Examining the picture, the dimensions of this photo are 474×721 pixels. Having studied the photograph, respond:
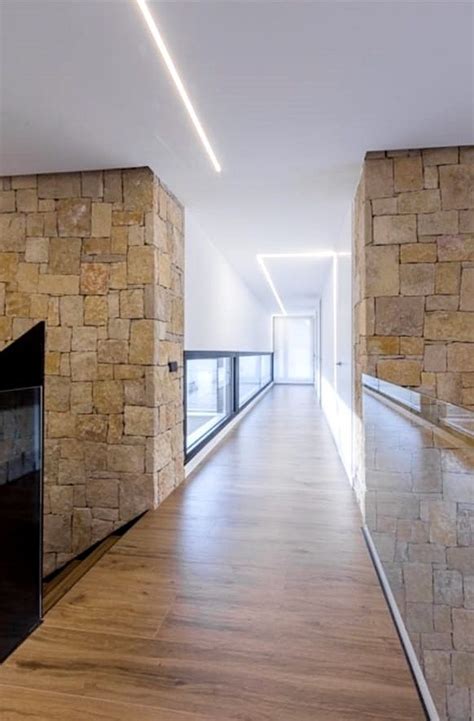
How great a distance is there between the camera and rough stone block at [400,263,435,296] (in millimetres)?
2998

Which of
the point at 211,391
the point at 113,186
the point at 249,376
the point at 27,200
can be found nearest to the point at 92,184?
the point at 113,186

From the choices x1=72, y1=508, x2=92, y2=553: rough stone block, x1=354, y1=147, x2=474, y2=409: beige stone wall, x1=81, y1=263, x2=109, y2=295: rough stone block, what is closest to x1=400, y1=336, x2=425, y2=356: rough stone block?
x1=354, y1=147, x2=474, y2=409: beige stone wall

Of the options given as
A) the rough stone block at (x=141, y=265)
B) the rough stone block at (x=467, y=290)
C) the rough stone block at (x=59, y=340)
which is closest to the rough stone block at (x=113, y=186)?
the rough stone block at (x=141, y=265)

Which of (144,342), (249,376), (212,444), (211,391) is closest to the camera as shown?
(144,342)

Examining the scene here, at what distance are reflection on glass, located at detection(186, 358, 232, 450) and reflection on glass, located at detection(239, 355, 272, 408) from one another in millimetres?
1222

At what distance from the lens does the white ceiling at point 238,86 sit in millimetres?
1817

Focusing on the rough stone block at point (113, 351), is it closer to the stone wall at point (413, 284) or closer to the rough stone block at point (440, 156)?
the stone wall at point (413, 284)

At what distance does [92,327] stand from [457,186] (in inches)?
112

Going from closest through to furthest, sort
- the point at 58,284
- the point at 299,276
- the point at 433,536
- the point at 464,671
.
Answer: the point at 464,671, the point at 433,536, the point at 58,284, the point at 299,276

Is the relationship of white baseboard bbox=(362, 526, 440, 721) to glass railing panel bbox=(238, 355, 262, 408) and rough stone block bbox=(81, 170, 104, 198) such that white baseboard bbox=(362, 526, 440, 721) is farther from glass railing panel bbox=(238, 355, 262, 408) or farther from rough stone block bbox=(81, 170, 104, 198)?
glass railing panel bbox=(238, 355, 262, 408)

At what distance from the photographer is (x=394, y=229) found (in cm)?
303

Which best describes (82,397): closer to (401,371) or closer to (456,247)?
(401,371)

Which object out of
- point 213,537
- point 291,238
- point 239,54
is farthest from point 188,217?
point 213,537

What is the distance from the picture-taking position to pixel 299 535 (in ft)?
9.47
